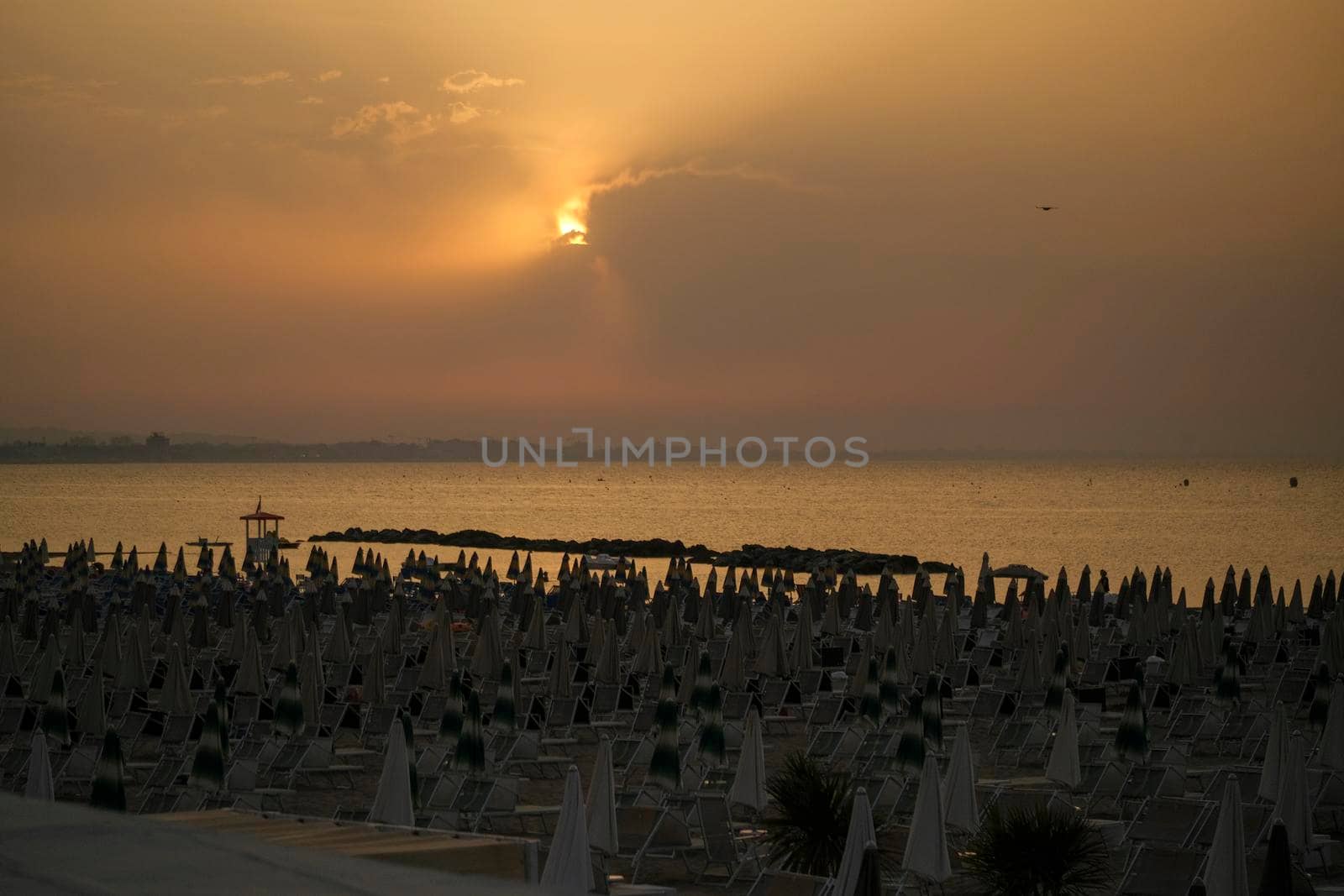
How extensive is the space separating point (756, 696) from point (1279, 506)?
402 ft

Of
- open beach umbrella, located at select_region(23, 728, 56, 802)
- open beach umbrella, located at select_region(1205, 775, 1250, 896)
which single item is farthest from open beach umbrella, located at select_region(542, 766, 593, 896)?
open beach umbrella, located at select_region(23, 728, 56, 802)

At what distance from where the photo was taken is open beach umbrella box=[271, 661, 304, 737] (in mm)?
13031

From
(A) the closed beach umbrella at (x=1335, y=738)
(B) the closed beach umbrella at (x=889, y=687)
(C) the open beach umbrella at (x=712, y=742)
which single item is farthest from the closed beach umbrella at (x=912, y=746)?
(A) the closed beach umbrella at (x=1335, y=738)

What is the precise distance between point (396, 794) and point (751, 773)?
8.61ft

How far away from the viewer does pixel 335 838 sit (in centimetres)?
532

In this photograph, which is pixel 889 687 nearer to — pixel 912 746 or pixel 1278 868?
pixel 912 746

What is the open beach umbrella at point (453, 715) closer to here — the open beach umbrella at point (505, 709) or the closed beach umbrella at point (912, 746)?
the open beach umbrella at point (505, 709)

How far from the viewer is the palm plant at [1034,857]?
830 centimetres

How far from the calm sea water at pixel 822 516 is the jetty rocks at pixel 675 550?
3.62m

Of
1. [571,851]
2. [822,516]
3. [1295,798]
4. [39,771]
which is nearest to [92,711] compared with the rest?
[39,771]

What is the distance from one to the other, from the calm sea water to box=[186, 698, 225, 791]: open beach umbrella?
39825 millimetres

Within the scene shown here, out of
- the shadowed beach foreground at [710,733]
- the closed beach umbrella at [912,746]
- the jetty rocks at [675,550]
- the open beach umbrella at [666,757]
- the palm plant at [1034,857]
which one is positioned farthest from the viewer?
the jetty rocks at [675,550]

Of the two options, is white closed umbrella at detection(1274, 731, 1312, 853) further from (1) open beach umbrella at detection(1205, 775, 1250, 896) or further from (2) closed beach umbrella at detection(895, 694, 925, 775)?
(2) closed beach umbrella at detection(895, 694, 925, 775)

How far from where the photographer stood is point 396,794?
9.37 m
